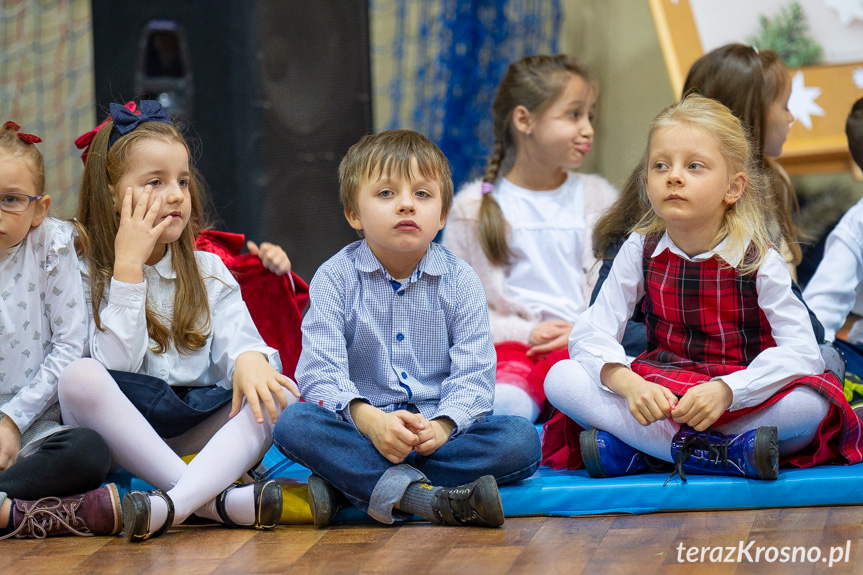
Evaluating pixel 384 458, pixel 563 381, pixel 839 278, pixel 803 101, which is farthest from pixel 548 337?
pixel 803 101

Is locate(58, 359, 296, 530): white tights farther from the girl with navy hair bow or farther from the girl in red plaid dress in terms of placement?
the girl in red plaid dress

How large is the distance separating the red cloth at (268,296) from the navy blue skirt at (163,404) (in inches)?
13.0

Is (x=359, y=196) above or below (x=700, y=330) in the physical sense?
above

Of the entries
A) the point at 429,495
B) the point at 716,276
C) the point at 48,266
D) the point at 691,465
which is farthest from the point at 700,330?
the point at 48,266

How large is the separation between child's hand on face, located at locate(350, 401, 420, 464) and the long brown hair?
60 cm

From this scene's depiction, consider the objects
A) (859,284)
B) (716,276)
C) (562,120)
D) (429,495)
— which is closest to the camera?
(429,495)

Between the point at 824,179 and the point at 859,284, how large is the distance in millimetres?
1114

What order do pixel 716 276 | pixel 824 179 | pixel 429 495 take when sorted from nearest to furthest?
pixel 429 495 < pixel 716 276 < pixel 824 179

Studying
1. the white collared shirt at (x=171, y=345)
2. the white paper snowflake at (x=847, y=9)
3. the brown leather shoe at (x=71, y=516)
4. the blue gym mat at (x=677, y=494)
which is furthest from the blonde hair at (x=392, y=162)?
the white paper snowflake at (x=847, y=9)

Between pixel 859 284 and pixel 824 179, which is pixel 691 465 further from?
pixel 824 179

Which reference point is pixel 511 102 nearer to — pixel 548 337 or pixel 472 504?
pixel 548 337

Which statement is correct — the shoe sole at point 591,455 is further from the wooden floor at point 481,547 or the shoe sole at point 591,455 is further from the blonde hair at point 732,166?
the blonde hair at point 732,166

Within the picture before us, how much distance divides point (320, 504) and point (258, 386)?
209 millimetres

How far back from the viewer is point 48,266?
155cm
